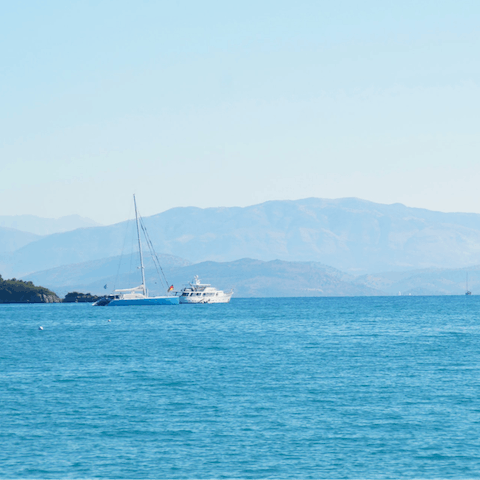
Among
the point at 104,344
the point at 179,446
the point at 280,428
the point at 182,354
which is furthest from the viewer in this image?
the point at 104,344

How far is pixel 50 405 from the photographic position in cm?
4944

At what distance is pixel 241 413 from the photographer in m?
46.3

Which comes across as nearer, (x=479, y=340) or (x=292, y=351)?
(x=292, y=351)

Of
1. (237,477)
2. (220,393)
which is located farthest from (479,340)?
(237,477)

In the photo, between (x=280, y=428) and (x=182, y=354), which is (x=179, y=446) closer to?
(x=280, y=428)

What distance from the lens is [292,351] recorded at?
281ft

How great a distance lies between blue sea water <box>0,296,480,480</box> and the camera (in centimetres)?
3516

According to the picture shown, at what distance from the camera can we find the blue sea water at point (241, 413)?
35156mm

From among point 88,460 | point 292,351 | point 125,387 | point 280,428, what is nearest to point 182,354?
point 292,351

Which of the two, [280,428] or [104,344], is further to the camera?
[104,344]

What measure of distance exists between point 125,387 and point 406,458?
87.7 ft

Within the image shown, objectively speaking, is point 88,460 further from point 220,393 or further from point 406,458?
point 220,393

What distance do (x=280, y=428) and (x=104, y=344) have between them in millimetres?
58380

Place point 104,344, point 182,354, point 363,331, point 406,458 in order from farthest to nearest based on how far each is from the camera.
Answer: point 363,331
point 104,344
point 182,354
point 406,458
